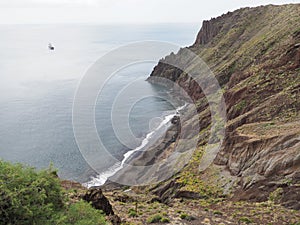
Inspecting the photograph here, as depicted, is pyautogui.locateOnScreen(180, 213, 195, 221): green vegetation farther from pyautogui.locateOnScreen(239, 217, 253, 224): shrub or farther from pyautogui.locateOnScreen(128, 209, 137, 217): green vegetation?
pyautogui.locateOnScreen(128, 209, 137, 217): green vegetation

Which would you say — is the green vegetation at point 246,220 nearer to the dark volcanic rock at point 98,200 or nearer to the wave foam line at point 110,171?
the dark volcanic rock at point 98,200

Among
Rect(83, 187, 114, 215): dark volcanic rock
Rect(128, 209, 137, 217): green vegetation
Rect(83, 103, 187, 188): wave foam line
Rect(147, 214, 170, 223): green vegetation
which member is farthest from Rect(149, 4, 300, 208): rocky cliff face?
Rect(83, 103, 187, 188): wave foam line

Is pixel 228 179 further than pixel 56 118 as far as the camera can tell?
No

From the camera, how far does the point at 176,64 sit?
111m

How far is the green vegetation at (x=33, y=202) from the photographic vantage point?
9.79 meters

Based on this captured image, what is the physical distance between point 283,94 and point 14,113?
62695 mm

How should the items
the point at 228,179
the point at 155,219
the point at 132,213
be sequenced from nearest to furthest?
1. the point at 155,219
2. the point at 132,213
3. the point at 228,179

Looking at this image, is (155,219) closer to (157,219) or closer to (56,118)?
(157,219)

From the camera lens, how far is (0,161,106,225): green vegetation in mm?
9789

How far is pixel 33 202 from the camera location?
1059cm

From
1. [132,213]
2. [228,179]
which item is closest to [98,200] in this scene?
[132,213]

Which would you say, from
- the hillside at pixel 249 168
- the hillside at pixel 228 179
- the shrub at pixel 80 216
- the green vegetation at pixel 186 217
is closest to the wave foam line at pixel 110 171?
the hillside at pixel 228 179

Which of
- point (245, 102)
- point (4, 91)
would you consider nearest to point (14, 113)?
point (4, 91)

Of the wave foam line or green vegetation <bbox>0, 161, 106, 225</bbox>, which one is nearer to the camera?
green vegetation <bbox>0, 161, 106, 225</bbox>
